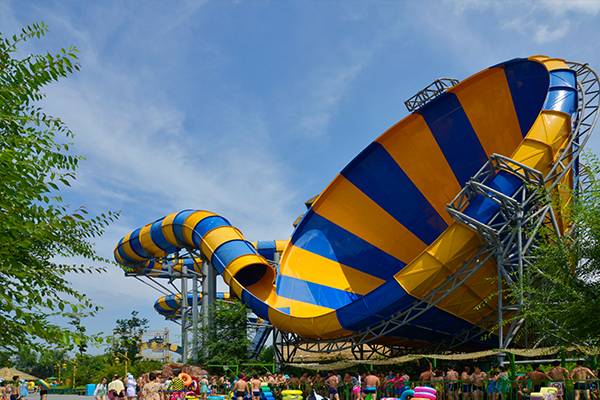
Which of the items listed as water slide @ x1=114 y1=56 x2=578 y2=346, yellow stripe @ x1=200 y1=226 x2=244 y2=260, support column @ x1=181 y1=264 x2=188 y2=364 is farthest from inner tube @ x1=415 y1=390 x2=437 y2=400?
support column @ x1=181 y1=264 x2=188 y2=364

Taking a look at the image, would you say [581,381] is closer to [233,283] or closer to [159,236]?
[233,283]

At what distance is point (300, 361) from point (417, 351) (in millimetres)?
5367

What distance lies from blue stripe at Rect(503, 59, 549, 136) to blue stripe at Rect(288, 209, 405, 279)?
7.03m

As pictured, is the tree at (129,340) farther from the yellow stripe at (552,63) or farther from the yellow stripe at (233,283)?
the yellow stripe at (552,63)

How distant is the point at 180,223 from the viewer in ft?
88.8

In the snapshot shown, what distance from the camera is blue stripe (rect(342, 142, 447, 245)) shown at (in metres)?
23.5

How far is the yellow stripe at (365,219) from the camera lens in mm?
23958

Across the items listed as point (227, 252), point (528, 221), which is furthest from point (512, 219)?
point (227, 252)

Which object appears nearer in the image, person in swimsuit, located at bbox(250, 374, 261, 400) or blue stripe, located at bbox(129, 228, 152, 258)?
person in swimsuit, located at bbox(250, 374, 261, 400)

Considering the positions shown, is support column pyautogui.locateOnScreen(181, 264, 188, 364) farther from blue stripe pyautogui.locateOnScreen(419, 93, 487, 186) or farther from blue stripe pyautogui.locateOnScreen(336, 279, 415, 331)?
blue stripe pyautogui.locateOnScreen(419, 93, 487, 186)

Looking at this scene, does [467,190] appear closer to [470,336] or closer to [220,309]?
[470,336]

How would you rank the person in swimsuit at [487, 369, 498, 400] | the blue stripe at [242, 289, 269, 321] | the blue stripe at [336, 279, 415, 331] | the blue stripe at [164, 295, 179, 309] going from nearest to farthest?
the person in swimsuit at [487, 369, 498, 400], the blue stripe at [336, 279, 415, 331], the blue stripe at [242, 289, 269, 321], the blue stripe at [164, 295, 179, 309]

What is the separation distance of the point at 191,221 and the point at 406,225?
9.05 metres

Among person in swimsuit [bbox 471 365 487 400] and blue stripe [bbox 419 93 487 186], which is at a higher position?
blue stripe [bbox 419 93 487 186]
